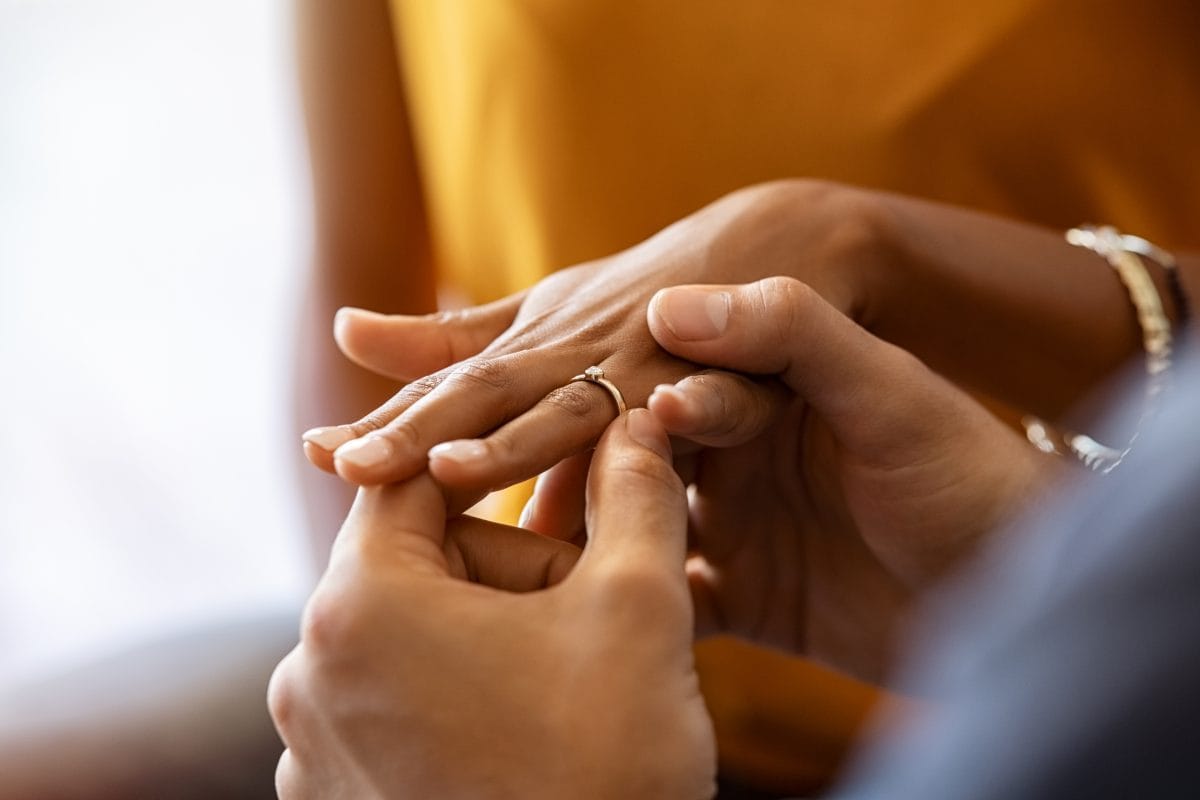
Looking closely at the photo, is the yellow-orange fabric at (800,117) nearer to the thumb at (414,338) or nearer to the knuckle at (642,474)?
the thumb at (414,338)

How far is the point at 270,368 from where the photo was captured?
1.58 m

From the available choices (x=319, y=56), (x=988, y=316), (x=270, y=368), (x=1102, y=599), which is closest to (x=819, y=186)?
(x=988, y=316)

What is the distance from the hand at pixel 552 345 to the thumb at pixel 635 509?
2.2 inches

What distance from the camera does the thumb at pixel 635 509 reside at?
0.57 metres

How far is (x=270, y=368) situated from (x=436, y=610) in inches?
43.6

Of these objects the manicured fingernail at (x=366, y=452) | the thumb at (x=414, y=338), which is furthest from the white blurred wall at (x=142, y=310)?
the manicured fingernail at (x=366, y=452)

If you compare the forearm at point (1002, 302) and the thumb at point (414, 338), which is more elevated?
the thumb at point (414, 338)

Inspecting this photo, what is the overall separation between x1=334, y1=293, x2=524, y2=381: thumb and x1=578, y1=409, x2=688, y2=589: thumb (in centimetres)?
23

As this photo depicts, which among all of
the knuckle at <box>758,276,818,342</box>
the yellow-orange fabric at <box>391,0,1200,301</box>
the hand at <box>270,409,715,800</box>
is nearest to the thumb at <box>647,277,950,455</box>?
the knuckle at <box>758,276,818,342</box>

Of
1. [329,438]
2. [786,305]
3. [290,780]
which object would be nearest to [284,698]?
[290,780]

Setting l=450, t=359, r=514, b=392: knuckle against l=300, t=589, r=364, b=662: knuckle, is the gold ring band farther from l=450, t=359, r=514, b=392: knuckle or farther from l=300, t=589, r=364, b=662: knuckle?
l=300, t=589, r=364, b=662: knuckle

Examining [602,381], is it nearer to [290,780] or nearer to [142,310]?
[290,780]

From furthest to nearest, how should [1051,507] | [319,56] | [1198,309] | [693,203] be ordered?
[319,56] → [693,203] → [1198,309] → [1051,507]

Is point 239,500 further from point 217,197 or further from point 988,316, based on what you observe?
point 988,316
